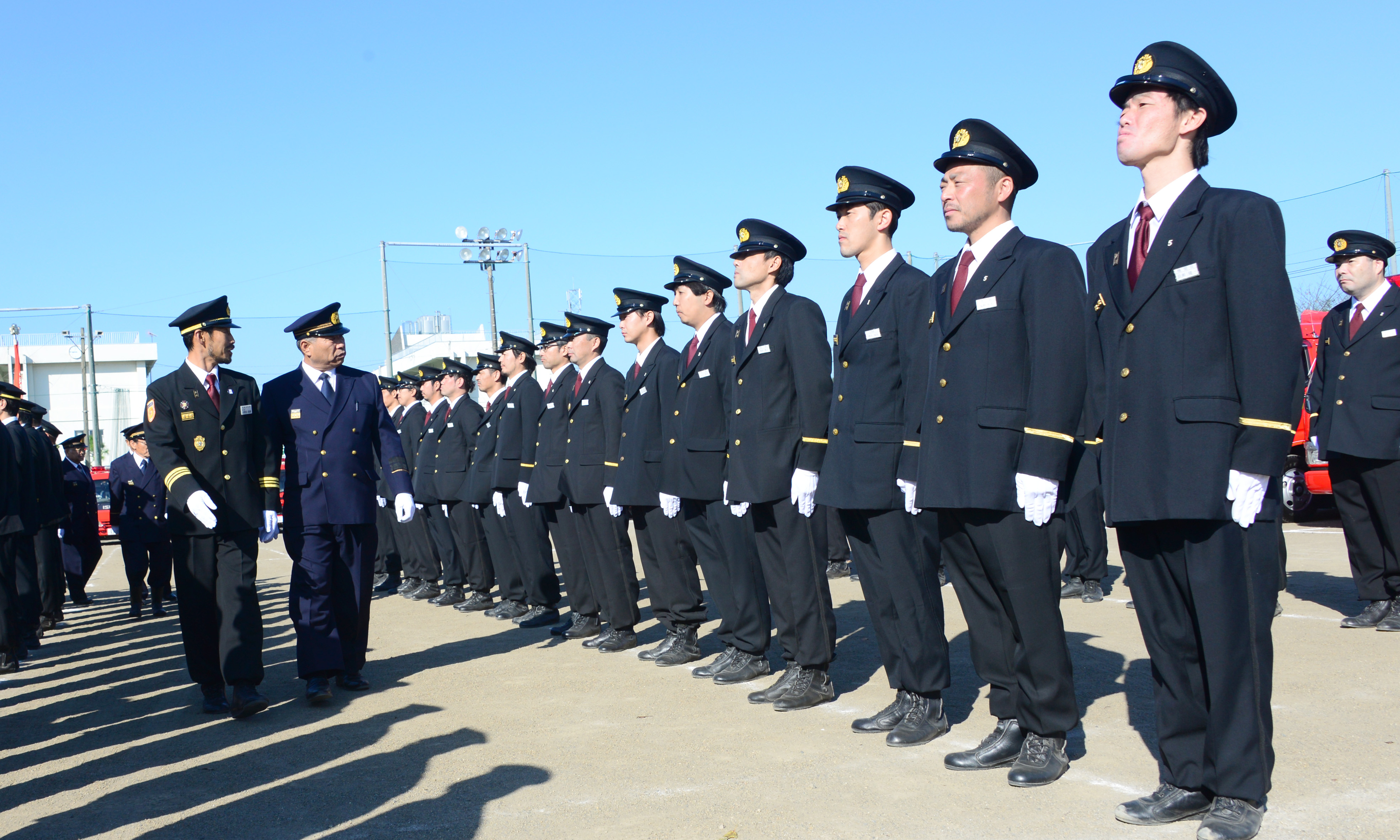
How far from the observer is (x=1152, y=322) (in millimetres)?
3828

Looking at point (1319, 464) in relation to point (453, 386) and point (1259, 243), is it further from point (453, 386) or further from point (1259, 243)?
point (1259, 243)

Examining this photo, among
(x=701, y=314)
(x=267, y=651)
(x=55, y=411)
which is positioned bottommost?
(x=267, y=651)

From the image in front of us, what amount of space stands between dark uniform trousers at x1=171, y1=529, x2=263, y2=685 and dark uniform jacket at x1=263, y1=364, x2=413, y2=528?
0.46 meters

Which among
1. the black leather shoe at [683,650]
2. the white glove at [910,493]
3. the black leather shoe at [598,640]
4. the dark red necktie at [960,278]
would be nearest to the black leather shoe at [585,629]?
the black leather shoe at [598,640]

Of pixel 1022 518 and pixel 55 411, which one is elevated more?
pixel 55 411

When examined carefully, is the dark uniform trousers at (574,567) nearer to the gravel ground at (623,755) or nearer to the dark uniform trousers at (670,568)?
the gravel ground at (623,755)

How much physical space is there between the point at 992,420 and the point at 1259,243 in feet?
3.74

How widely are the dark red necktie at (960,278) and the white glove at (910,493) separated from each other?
0.73m

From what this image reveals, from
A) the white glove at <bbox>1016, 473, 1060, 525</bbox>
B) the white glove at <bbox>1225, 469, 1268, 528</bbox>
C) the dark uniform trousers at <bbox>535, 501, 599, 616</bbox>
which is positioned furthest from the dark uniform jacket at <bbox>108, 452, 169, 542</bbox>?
the white glove at <bbox>1225, 469, 1268, 528</bbox>

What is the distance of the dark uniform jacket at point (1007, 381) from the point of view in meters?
4.29

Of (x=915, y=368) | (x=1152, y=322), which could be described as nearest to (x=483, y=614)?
(x=915, y=368)

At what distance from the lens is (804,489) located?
19.3 feet

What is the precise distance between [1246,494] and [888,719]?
219 centimetres

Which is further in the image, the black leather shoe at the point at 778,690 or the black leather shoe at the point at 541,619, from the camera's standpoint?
the black leather shoe at the point at 541,619
